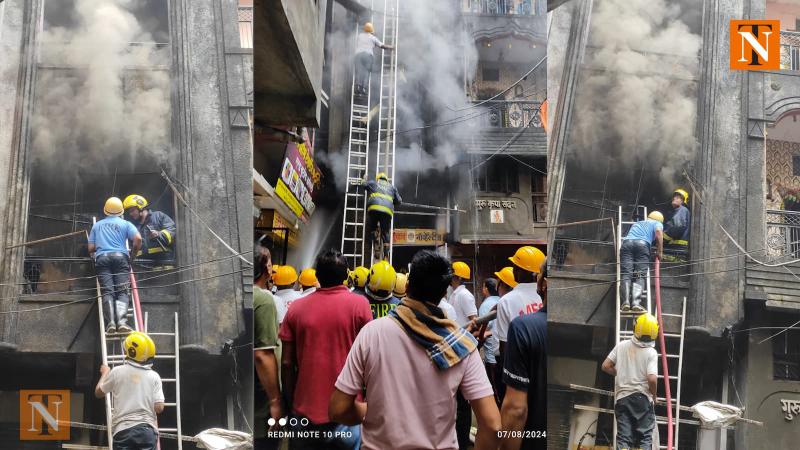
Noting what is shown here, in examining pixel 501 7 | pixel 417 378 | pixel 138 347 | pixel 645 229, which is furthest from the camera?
pixel 645 229

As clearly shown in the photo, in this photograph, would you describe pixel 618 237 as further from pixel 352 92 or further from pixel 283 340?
pixel 283 340

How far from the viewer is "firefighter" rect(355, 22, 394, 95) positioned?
10.6 ft

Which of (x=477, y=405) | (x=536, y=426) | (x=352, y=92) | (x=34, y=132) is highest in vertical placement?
(x=352, y=92)

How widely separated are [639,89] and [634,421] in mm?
1548

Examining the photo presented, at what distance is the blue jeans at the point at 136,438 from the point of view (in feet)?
10.2

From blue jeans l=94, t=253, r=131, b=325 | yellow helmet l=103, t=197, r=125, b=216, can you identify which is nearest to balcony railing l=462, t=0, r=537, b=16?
yellow helmet l=103, t=197, r=125, b=216

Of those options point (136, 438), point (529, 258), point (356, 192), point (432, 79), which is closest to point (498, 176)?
point (529, 258)

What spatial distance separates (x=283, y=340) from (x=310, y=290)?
0.26 meters

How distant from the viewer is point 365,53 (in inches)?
128

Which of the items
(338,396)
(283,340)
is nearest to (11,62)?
(283,340)

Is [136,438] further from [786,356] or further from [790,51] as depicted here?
[790,51]

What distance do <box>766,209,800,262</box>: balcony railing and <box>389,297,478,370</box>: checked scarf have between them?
191cm

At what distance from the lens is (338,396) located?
7.99 ft

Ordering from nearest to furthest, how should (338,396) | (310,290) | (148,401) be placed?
(338,396) → (148,401) → (310,290)
